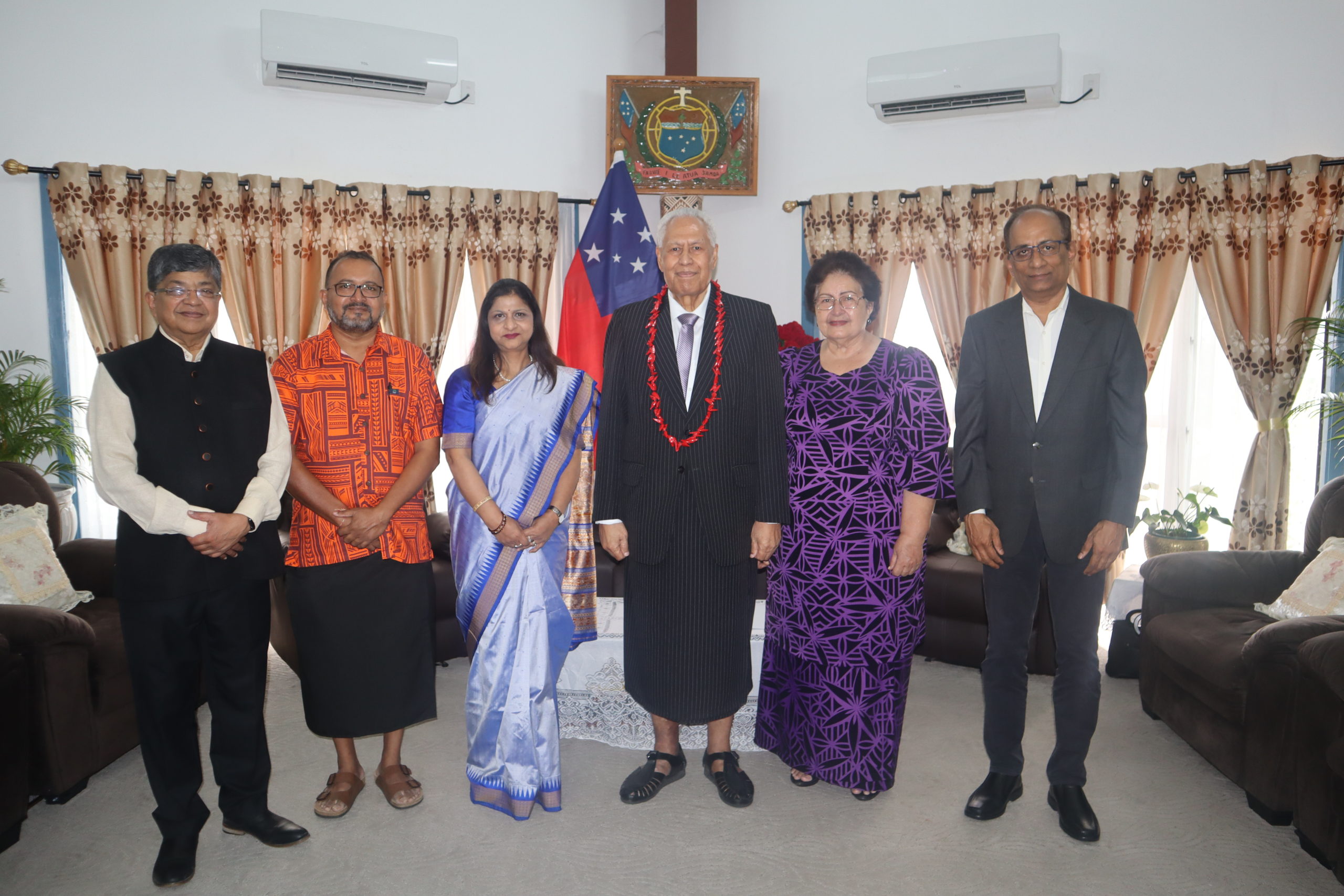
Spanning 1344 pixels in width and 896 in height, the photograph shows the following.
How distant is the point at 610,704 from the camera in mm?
2881

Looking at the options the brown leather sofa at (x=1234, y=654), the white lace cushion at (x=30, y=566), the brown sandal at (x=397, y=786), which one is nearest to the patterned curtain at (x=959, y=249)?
the brown leather sofa at (x=1234, y=654)

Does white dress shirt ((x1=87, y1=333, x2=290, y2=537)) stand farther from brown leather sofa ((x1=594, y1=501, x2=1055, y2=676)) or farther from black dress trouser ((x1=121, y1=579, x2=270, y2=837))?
brown leather sofa ((x1=594, y1=501, x2=1055, y2=676))

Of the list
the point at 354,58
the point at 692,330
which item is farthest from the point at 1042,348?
the point at 354,58

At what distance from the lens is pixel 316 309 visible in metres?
4.28

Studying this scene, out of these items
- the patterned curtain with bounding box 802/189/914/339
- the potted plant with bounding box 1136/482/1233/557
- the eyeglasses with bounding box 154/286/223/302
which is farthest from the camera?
the patterned curtain with bounding box 802/189/914/339

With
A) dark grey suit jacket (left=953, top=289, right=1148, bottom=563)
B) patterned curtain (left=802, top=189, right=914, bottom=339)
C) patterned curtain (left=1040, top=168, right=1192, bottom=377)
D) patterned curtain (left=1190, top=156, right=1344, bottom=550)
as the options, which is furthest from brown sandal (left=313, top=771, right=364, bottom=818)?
patterned curtain (left=1190, top=156, right=1344, bottom=550)

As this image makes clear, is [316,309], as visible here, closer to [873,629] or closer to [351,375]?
[351,375]

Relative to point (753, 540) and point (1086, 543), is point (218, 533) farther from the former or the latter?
point (1086, 543)

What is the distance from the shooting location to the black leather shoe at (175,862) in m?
2.01

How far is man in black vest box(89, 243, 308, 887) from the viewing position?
6.19 ft

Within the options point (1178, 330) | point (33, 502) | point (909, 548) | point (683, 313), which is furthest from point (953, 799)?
point (33, 502)

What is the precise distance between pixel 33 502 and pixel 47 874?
1.53 metres

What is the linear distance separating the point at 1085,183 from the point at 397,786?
13.2 ft

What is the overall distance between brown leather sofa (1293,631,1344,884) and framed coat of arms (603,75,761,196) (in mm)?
3281
